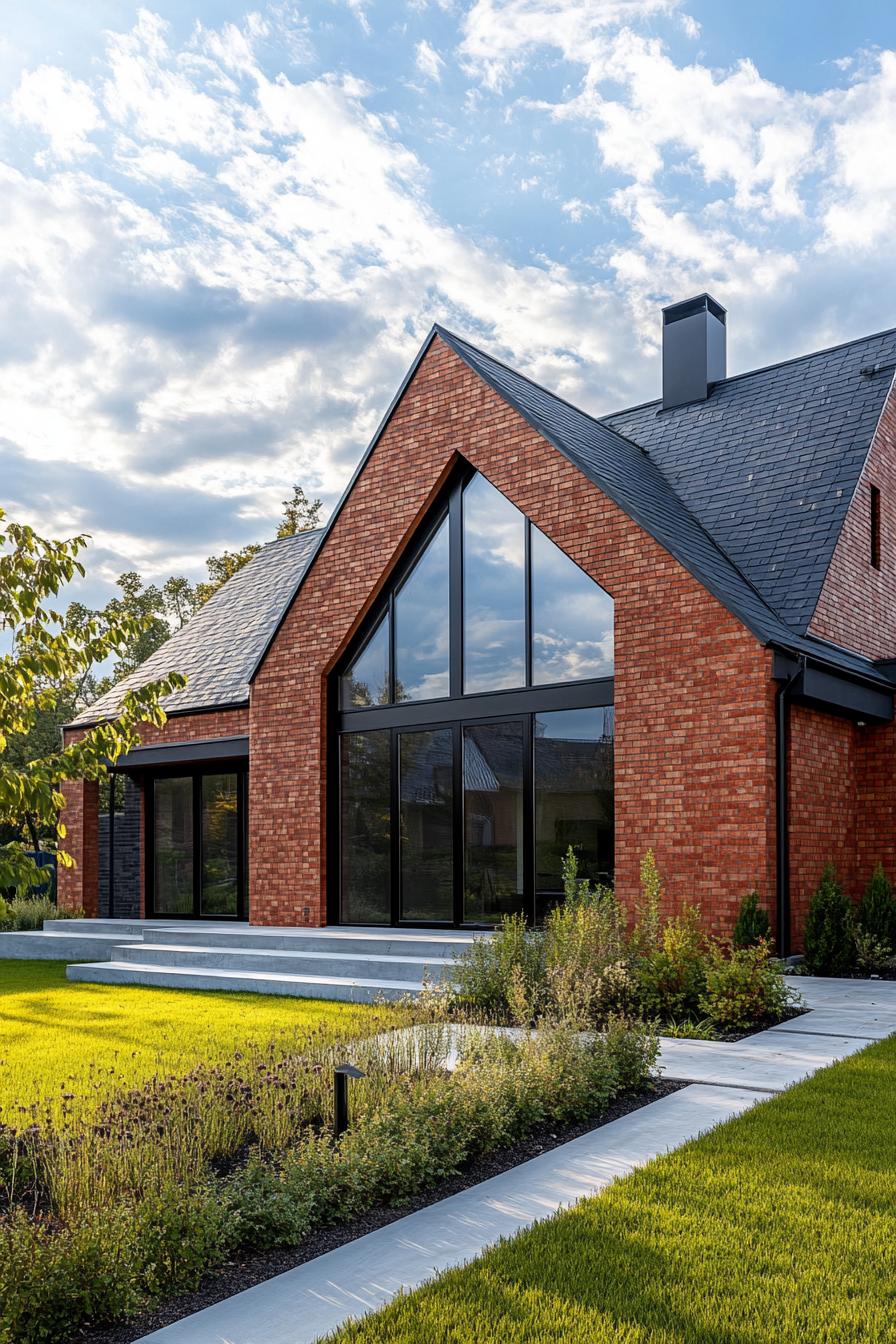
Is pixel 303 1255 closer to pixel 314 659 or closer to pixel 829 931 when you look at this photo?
pixel 829 931

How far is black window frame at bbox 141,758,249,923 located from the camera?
1738cm

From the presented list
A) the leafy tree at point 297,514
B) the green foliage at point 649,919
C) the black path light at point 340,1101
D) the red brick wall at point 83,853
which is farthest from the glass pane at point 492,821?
the leafy tree at point 297,514

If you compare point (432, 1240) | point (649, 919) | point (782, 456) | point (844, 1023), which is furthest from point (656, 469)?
point (432, 1240)

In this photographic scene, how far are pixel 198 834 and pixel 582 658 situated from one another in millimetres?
8705

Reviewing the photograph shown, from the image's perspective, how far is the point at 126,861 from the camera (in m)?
19.5

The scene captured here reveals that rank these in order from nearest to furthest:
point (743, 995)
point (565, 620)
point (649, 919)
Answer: point (743, 995)
point (649, 919)
point (565, 620)

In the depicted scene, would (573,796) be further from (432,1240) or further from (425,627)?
(432,1240)

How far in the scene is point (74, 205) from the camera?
8852mm

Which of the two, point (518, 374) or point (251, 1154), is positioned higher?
point (518, 374)

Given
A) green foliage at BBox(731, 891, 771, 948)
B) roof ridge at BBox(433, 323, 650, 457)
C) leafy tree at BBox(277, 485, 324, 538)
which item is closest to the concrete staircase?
green foliage at BBox(731, 891, 771, 948)

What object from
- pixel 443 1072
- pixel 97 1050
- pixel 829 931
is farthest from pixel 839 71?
pixel 97 1050

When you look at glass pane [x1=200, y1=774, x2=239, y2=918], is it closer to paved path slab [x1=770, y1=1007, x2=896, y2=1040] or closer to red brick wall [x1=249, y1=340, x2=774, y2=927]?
red brick wall [x1=249, y1=340, x2=774, y2=927]

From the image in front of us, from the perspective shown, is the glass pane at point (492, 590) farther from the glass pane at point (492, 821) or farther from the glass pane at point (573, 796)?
the glass pane at point (573, 796)

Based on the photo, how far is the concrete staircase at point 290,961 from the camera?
1101cm
